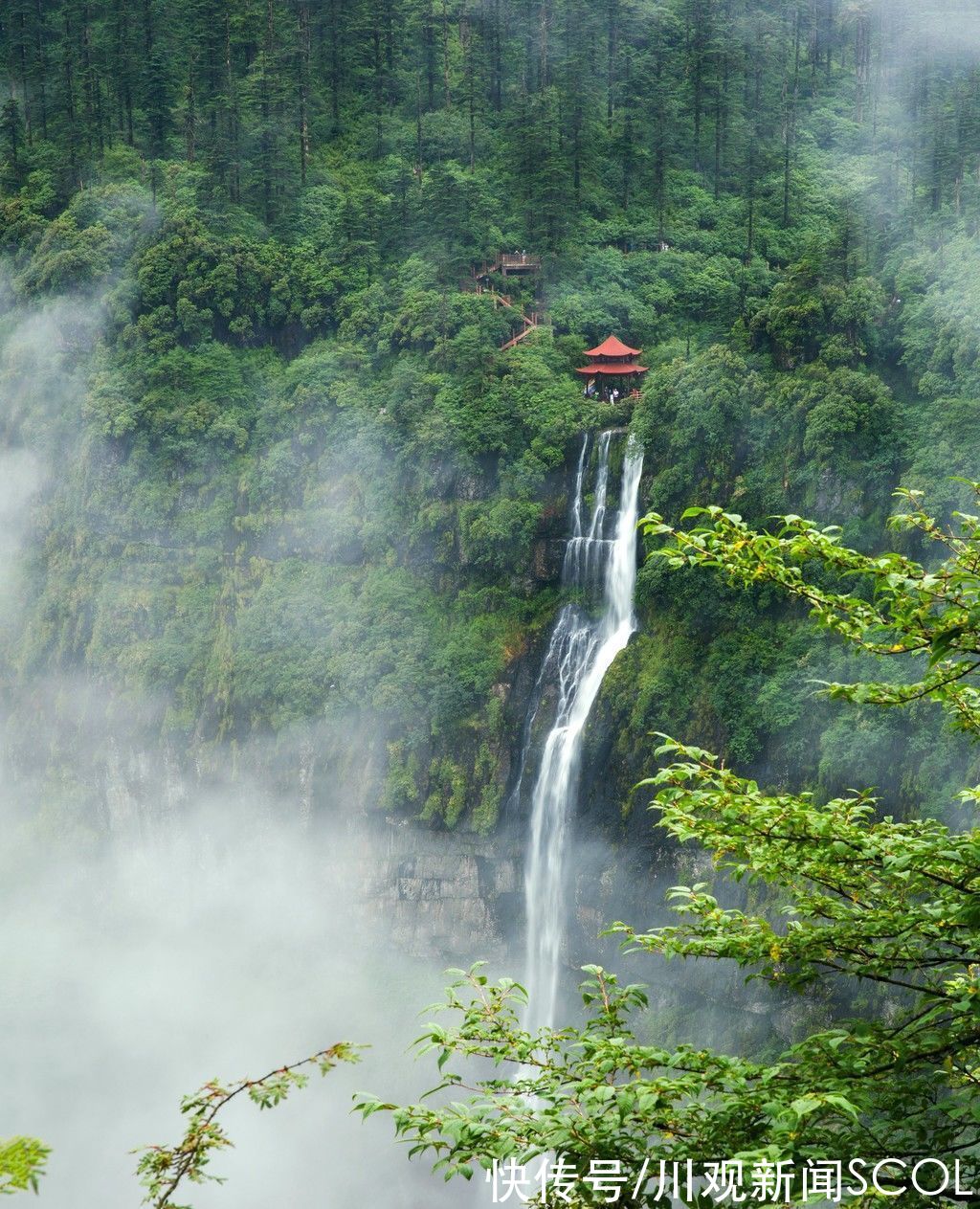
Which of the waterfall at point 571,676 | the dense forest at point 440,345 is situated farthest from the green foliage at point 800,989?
the waterfall at point 571,676

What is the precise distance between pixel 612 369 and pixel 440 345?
12.5 ft

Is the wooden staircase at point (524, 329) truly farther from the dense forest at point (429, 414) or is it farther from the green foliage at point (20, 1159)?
the green foliage at point (20, 1159)

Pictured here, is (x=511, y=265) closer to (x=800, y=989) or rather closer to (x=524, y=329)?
(x=524, y=329)

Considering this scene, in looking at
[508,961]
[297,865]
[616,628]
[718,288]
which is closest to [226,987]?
[297,865]

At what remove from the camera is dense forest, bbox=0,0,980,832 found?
2597 cm

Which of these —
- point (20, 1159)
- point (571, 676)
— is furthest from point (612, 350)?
point (20, 1159)

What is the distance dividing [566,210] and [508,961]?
1804 centimetres

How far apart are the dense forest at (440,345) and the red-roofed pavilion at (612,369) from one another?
472mm

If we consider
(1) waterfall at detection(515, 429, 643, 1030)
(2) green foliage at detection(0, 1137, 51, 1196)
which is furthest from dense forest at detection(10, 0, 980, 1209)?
(2) green foliage at detection(0, 1137, 51, 1196)

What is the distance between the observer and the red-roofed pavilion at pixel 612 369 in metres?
30.1

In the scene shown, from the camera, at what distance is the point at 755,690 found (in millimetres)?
24469

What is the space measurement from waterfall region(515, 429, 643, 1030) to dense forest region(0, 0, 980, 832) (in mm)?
563

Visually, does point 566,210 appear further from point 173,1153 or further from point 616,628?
point 173,1153

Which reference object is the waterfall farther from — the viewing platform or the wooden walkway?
the viewing platform
